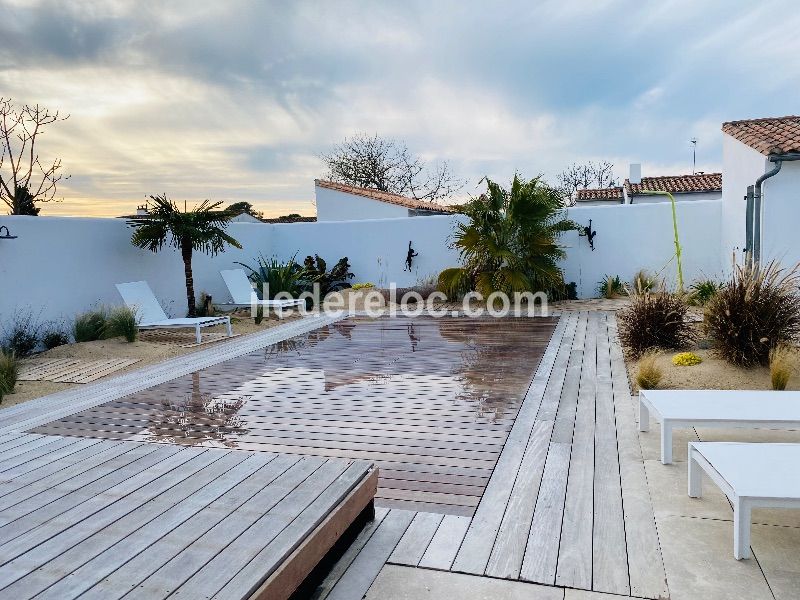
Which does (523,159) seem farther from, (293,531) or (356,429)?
(293,531)

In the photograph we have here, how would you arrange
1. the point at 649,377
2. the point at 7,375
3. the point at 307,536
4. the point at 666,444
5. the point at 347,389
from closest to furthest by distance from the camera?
the point at 307,536, the point at 666,444, the point at 649,377, the point at 347,389, the point at 7,375

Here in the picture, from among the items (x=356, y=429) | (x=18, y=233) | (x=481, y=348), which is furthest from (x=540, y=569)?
(x=18, y=233)

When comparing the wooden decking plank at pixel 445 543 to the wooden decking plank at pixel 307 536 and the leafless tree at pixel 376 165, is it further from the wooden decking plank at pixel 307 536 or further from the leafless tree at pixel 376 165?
the leafless tree at pixel 376 165

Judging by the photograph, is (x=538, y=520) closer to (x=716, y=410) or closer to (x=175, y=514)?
(x=716, y=410)

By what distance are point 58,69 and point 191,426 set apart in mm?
7342

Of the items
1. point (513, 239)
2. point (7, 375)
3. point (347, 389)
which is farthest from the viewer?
point (513, 239)

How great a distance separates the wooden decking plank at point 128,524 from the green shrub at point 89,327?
5771 mm

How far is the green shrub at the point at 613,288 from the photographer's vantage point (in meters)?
11.6

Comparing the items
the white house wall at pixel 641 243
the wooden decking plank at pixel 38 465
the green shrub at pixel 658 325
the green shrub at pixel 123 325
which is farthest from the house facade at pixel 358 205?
the wooden decking plank at pixel 38 465

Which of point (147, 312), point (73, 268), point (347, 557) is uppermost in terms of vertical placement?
point (73, 268)

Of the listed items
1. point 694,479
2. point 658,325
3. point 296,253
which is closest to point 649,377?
point 658,325

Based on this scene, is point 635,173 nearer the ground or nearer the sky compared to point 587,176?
nearer the ground

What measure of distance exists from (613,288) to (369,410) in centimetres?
838

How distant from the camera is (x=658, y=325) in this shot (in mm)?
6070
